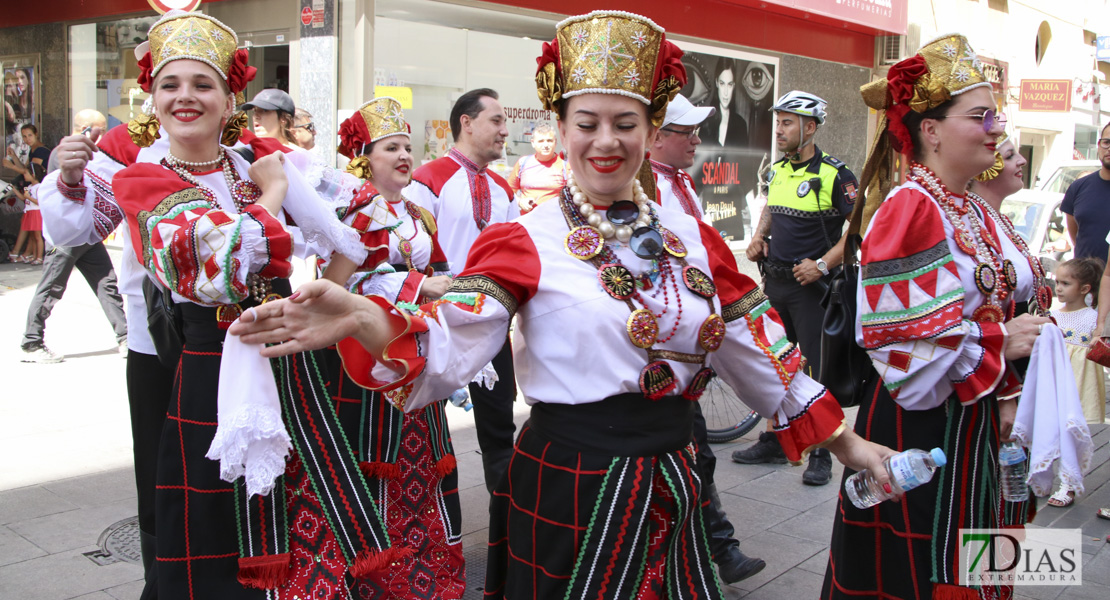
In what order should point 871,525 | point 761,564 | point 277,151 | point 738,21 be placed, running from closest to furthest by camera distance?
point 871,525 → point 277,151 → point 761,564 → point 738,21

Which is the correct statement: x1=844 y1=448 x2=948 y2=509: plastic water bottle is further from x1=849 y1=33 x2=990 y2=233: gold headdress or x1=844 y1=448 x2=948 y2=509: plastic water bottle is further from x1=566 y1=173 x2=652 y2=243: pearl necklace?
x1=849 y1=33 x2=990 y2=233: gold headdress

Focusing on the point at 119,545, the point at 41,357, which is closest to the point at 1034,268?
the point at 119,545

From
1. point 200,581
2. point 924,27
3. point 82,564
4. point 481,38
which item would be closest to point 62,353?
point 82,564

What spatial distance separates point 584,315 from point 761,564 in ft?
7.68

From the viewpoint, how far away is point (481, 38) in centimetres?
1103

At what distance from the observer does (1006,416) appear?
2980 mm

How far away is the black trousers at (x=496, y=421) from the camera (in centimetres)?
484

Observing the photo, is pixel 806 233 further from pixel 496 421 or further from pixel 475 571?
Result: pixel 475 571

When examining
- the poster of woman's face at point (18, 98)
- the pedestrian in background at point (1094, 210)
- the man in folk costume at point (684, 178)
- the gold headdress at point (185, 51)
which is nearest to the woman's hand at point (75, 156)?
the gold headdress at point (185, 51)

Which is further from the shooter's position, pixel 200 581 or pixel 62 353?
pixel 62 353

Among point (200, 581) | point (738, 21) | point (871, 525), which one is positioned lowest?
point (200, 581)

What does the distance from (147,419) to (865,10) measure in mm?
13430

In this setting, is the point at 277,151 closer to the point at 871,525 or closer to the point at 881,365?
the point at 881,365

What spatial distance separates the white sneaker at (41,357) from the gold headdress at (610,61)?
7.11m
